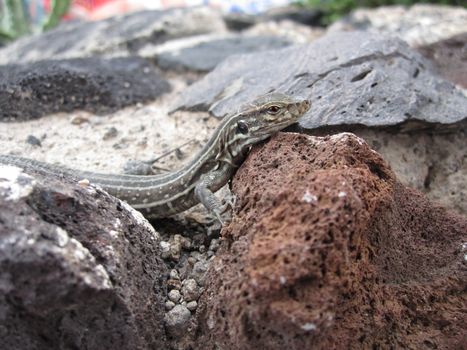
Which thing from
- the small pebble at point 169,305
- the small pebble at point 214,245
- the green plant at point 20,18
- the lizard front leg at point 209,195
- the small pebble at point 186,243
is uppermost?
the lizard front leg at point 209,195

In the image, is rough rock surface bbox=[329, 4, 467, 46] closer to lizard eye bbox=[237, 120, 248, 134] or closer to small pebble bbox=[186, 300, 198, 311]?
lizard eye bbox=[237, 120, 248, 134]

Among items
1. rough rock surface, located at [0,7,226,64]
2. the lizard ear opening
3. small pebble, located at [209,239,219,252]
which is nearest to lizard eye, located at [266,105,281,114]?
the lizard ear opening

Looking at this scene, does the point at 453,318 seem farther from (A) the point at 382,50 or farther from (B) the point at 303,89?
(A) the point at 382,50

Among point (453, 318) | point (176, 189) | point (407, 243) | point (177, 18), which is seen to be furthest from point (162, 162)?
point (177, 18)

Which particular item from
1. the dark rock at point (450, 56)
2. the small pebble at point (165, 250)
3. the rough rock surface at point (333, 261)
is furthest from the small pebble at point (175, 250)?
the dark rock at point (450, 56)

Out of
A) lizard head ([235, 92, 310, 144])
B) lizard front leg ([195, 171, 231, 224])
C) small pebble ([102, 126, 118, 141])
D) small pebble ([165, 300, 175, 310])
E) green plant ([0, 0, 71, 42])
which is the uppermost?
lizard head ([235, 92, 310, 144])

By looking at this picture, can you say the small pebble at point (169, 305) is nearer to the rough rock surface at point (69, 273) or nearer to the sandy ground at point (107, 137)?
the rough rock surface at point (69, 273)
